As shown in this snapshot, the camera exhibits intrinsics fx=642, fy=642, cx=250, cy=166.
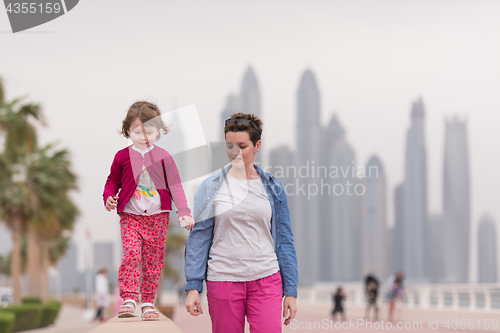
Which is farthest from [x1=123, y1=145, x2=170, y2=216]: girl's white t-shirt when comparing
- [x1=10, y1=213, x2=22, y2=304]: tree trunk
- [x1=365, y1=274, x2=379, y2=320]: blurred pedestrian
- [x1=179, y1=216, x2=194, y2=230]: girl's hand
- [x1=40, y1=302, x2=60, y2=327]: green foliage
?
[x1=10, y1=213, x2=22, y2=304]: tree trunk

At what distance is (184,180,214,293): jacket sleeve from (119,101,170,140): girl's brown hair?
616mm

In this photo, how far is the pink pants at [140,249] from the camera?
3691 mm

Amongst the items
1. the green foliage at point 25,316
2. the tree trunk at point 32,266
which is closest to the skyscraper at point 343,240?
the tree trunk at point 32,266

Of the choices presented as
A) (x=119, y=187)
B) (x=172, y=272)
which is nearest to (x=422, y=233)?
(x=172, y=272)

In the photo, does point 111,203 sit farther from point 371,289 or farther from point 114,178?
point 371,289

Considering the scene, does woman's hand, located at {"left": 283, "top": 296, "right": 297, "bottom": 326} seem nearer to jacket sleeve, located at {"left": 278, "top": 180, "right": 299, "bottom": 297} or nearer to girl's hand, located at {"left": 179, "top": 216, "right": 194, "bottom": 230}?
jacket sleeve, located at {"left": 278, "top": 180, "right": 299, "bottom": 297}

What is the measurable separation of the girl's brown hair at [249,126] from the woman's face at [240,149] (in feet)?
0.06

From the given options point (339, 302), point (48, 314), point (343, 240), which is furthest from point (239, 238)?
point (343, 240)

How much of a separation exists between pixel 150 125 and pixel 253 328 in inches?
51.2

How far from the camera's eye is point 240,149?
10.5 ft

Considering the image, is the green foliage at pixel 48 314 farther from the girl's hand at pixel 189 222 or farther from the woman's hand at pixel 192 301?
the woman's hand at pixel 192 301

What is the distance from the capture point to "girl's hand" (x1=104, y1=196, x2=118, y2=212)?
361 cm

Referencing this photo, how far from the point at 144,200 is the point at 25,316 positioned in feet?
59.1

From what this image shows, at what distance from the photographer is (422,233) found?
19388 cm
